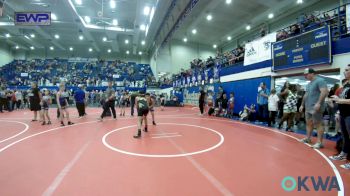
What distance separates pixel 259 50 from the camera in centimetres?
1053

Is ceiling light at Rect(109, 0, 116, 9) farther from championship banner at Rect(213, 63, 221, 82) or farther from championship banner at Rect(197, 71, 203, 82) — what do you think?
championship banner at Rect(213, 63, 221, 82)

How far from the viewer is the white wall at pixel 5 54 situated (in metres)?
32.6

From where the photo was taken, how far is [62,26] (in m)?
24.0

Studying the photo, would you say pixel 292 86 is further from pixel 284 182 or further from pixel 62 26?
pixel 62 26

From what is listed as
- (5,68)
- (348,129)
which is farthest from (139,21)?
(5,68)

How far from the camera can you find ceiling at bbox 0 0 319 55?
1769 centimetres

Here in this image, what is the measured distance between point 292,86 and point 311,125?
2700mm

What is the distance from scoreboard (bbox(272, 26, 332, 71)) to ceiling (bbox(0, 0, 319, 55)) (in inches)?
362

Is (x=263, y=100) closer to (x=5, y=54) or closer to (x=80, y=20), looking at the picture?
(x=80, y=20)

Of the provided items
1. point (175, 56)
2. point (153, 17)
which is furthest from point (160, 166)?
point (175, 56)

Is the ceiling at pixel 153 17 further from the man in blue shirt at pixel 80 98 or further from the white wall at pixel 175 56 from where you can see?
the man in blue shirt at pixel 80 98

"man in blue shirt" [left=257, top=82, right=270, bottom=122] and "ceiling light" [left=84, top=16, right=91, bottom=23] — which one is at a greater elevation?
"ceiling light" [left=84, top=16, right=91, bottom=23]

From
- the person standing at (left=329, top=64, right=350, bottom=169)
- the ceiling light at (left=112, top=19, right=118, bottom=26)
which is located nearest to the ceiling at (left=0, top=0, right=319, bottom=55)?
the ceiling light at (left=112, top=19, right=118, bottom=26)

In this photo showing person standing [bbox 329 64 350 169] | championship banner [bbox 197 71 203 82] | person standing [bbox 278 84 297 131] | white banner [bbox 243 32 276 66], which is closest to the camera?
person standing [bbox 329 64 350 169]
